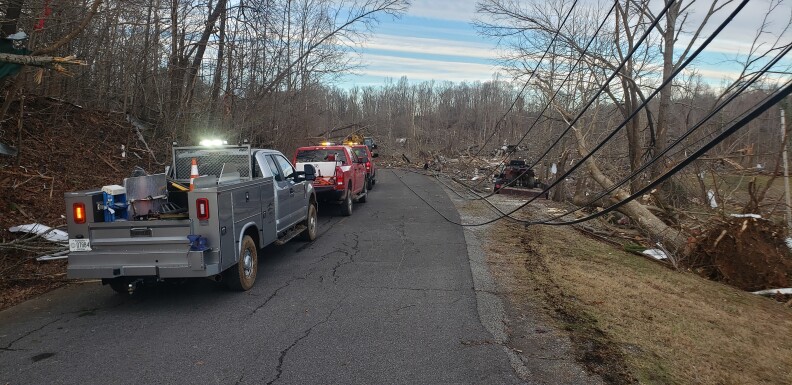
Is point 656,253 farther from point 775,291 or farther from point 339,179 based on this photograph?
point 339,179

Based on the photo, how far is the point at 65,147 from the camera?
12.5 m

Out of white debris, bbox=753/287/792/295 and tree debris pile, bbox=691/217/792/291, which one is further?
tree debris pile, bbox=691/217/792/291

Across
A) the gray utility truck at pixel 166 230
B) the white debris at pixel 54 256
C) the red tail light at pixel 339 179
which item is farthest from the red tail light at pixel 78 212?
the red tail light at pixel 339 179

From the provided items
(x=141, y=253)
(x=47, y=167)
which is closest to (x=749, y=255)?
(x=141, y=253)

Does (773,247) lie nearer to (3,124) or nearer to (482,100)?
(3,124)

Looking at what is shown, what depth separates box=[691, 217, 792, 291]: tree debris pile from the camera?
8.39 m

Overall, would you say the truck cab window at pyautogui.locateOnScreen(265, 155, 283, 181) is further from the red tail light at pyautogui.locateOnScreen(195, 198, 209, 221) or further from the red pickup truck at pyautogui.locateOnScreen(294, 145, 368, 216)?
the red pickup truck at pyautogui.locateOnScreen(294, 145, 368, 216)

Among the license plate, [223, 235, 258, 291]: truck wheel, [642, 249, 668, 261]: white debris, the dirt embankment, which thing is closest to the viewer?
the license plate

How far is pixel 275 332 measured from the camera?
5.20 meters

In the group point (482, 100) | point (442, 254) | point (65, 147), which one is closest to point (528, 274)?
point (442, 254)

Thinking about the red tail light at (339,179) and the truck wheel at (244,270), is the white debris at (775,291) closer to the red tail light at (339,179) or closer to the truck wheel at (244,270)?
the truck wheel at (244,270)

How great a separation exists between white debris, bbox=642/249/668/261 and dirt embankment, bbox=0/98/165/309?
32.8ft

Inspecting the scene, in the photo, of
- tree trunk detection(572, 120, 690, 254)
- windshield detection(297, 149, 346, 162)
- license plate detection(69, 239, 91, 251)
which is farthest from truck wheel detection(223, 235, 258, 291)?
windshield detection(297, 149, 346, 162)

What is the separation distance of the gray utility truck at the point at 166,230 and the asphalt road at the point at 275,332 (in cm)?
48
